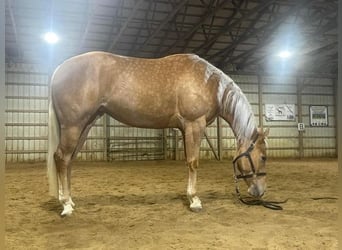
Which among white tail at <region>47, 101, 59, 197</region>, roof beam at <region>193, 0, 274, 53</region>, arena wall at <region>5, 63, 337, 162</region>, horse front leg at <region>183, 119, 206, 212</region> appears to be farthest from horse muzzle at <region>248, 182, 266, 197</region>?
arena wall at <region>5, 63, 337, 162</region>

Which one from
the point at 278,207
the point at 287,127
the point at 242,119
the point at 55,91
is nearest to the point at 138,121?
the point at 55,91

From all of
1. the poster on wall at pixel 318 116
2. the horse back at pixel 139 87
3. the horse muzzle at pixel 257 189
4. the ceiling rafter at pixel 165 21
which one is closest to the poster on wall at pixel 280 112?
the poster on wall at pixel 318 116

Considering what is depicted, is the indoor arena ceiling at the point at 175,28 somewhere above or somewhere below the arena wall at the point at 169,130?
above

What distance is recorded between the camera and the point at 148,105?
366cm

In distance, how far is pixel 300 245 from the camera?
238 cm

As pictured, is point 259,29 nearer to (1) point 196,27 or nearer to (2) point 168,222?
(1) point 196,27

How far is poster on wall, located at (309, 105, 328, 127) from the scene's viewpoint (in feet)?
53.9

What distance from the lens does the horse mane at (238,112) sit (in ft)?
12.5

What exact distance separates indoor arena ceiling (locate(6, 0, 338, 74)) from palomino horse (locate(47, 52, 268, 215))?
217 inches

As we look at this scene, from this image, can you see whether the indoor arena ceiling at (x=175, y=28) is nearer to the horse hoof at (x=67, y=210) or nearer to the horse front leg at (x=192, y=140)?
the horse front leg at (x=192, y=140)

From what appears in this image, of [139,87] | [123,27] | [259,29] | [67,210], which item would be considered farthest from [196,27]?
[67,210]

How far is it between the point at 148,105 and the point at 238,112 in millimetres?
1102

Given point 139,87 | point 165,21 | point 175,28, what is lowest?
point 139,87

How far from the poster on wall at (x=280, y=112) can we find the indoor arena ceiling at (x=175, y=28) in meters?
2.32
